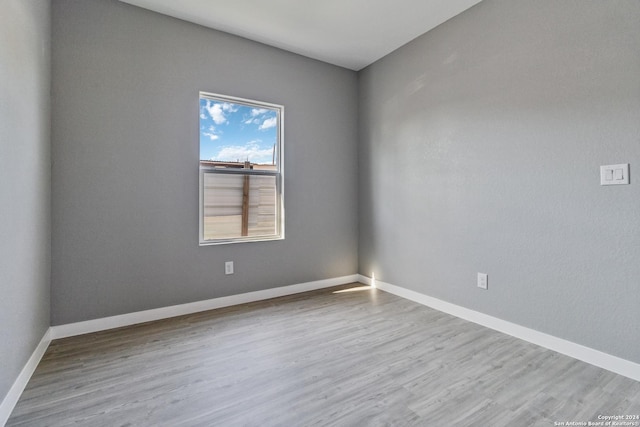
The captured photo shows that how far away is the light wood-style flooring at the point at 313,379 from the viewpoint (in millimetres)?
1414

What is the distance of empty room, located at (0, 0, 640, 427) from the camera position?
5.16 feet

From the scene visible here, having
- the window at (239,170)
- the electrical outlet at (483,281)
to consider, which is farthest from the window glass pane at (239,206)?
the electrical outlet at (483,281)

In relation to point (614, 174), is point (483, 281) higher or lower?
lower

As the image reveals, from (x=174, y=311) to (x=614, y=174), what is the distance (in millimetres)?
3325


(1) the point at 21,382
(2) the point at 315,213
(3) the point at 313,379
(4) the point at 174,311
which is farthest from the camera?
(2) the point at 315,213

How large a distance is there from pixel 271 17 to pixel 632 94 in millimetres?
2594

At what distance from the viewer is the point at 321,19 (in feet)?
8.65

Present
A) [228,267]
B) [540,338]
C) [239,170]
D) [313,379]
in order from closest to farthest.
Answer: [313,379] < [540,338] < [228,267] < [239,170]

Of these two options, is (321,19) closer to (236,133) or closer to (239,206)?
(236,133)

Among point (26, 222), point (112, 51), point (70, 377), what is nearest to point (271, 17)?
point (112, 51)

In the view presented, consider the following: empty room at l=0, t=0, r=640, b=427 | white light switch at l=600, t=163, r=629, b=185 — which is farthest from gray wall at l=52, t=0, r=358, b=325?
white light switch at l=600, t=163, r=629, b=185

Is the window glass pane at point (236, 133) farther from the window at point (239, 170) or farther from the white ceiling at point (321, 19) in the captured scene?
the white ceiling at point (321, 19)

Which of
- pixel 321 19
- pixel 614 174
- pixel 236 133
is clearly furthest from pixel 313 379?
pixel 321 19

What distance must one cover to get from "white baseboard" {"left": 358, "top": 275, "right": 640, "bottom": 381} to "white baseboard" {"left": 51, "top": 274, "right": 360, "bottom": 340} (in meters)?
1.16
